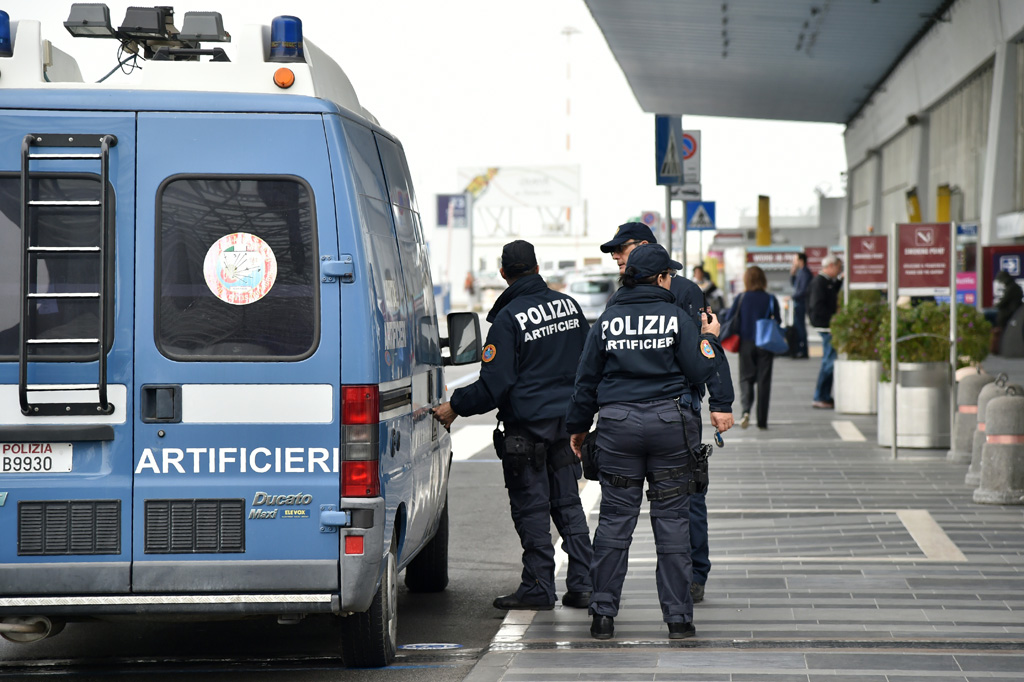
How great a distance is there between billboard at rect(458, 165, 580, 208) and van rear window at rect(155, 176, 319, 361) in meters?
103

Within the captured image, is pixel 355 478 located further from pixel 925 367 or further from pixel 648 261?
pixel 925 367

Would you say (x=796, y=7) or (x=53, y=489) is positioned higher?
(x=796, y=7)

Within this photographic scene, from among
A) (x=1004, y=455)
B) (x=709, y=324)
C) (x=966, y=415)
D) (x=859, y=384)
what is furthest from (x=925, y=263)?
(x=709, y=324)

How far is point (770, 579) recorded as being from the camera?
7539mm

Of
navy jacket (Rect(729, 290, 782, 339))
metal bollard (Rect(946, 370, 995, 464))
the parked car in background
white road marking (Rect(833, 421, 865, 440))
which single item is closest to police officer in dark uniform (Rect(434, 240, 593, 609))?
metal bollard (Rect(946, 370, 995, 464))

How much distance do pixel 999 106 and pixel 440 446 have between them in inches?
917

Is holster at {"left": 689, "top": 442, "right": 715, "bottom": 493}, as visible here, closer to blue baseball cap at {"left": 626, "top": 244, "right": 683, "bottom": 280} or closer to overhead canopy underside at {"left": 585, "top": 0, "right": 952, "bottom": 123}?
blue baseball cap at {"left": 626, "top": 244, "right": 683, "bottom": 280}

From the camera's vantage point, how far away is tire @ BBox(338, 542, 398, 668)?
563 centimetres

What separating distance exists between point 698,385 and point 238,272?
232cm

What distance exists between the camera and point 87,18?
5.60m

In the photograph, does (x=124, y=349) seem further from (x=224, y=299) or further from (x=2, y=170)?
(x=2, y=170)

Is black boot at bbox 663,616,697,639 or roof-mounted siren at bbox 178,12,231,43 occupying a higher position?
roof-mounted siren at bbox 178,12,231,43

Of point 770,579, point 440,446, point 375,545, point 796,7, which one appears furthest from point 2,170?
point 796,7

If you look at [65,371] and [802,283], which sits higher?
[802,283]
